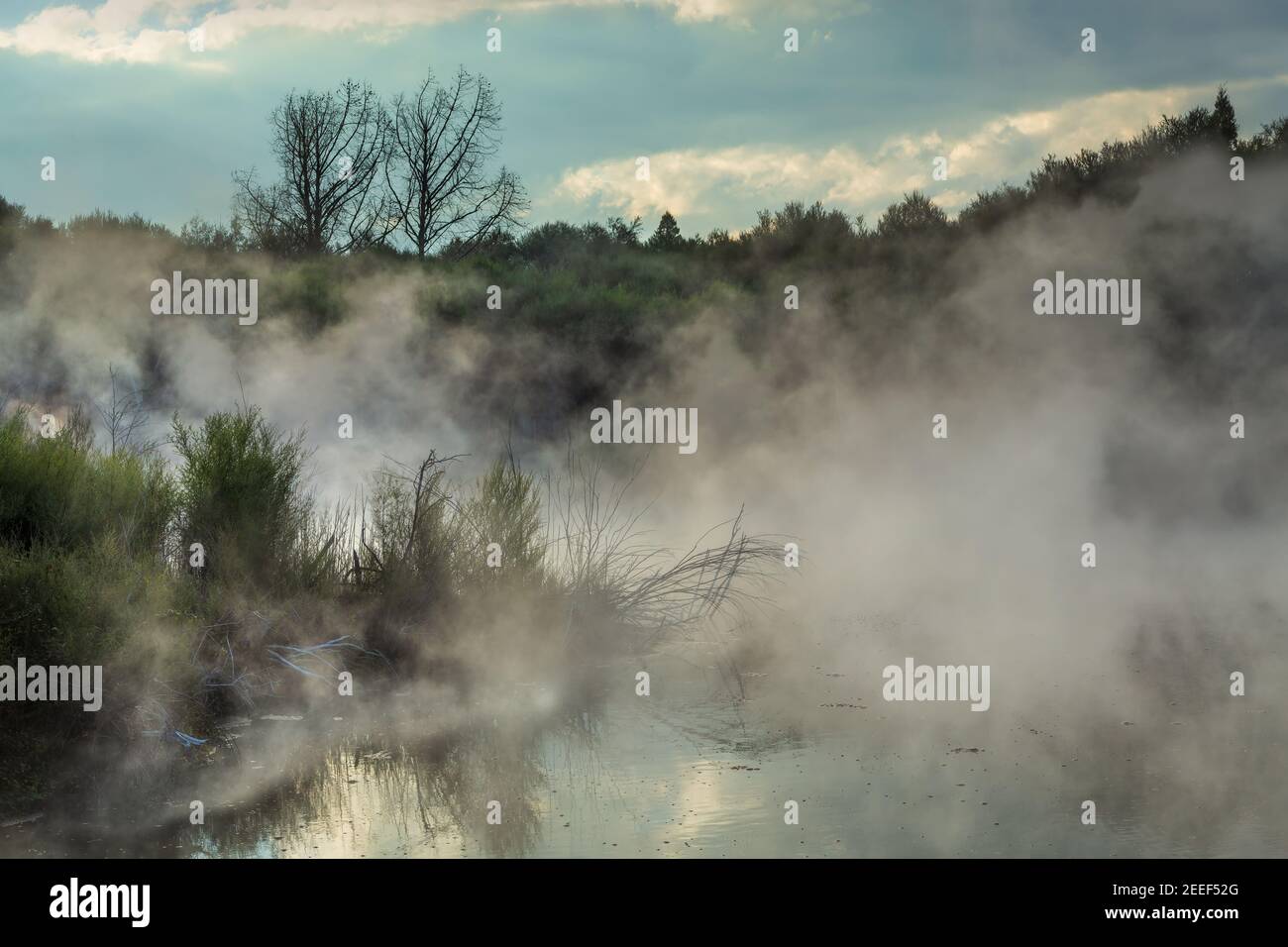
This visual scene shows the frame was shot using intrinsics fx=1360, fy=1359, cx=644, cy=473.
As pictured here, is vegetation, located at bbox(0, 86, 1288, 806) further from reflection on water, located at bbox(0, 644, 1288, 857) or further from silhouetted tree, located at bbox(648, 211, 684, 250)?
silhouetted tree, located at bbox(648, 211, 684, 250)

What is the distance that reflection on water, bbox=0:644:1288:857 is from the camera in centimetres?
489

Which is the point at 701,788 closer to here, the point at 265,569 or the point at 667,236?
the point at 265,569

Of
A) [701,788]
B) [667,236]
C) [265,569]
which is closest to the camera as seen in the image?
[701,788]

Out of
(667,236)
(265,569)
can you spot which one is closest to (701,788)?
(265,569)

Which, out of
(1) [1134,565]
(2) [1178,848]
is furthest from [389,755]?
(1) [1134,565]

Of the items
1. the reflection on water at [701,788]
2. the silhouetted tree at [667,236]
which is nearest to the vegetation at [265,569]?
the reflection on water at [701,788]

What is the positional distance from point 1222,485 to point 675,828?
33.4 feet

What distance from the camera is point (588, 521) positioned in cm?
843

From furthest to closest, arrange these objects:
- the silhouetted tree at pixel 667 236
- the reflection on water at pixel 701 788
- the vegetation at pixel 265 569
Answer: the silhouetted tree at pixel 667 236 → the vegetation at pixel 265 569 → the reflection on water at pixel 701 788

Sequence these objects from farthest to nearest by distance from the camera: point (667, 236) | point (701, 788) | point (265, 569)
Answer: point (667, 236) < point (265, 569) < point (701, 788)

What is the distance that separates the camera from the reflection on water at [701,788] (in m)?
4.89

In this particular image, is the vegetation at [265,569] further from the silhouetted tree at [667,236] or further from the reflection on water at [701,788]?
the silhouetted tree at [667,236]

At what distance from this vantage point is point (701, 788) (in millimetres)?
5461

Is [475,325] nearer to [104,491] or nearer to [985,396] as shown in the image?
[985,396]
